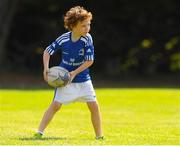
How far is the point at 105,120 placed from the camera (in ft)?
46.7

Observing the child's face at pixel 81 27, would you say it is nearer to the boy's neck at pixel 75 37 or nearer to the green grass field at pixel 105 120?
the boy's neck at pixel 75 37

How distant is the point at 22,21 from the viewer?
35469 mm

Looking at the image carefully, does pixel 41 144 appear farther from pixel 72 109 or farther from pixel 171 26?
pixel 171 26

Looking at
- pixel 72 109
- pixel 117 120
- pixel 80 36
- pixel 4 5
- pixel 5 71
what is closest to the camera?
pixel 80 36

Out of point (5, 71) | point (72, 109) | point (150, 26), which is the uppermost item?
point (150, 26)

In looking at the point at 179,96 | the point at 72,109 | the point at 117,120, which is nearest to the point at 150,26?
the point at 179,96

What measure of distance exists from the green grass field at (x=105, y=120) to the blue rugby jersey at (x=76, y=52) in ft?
2.92

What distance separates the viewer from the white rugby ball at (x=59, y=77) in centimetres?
1016

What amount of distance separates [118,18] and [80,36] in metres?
24.4

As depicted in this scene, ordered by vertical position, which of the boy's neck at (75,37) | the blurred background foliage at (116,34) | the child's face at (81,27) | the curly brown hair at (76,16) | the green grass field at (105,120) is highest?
the blurred background foliage at (116,34)

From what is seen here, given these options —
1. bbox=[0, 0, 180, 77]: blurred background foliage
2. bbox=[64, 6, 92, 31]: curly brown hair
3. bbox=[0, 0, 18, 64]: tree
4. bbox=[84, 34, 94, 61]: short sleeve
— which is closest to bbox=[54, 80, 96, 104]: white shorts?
bbox=[84, 34, 94, 61]: short sleeve

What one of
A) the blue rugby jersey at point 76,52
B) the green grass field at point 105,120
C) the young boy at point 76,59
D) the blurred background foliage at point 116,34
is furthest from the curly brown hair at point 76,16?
the blurred background foliage at point 116,34

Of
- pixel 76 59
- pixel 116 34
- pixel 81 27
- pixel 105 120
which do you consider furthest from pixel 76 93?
pixel 116 34

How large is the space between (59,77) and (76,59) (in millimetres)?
370
